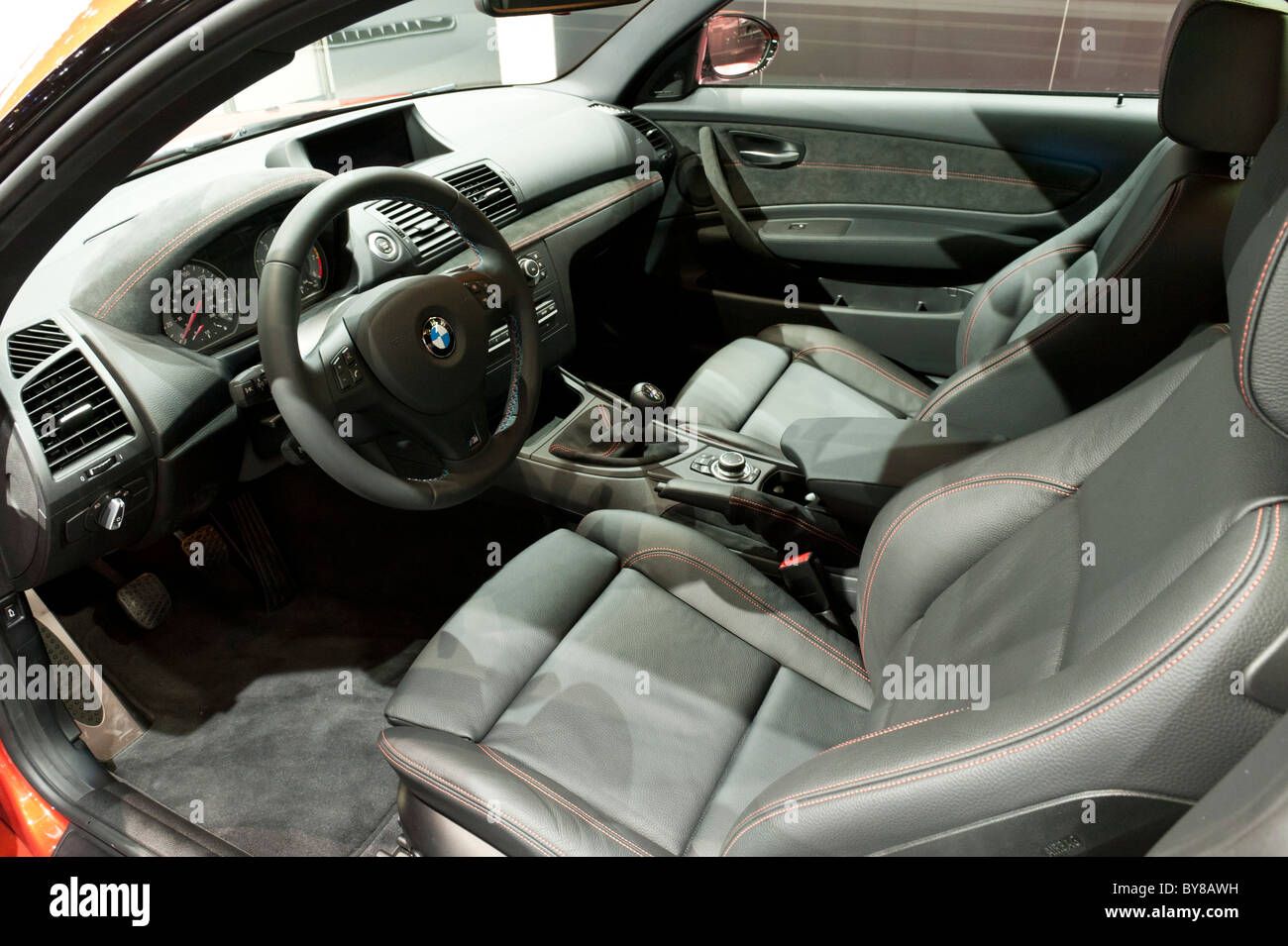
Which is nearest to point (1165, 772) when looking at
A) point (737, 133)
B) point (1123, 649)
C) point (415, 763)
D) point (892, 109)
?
point (1123, 649)

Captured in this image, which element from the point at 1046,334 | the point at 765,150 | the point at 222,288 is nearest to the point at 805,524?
the point at 1046,334

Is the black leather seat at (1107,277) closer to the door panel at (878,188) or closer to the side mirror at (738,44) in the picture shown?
the door panel at (878,188)

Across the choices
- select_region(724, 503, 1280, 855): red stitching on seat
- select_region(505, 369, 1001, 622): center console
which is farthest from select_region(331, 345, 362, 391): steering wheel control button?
select_region(724, 503, 1280, 855): red stitching on seat

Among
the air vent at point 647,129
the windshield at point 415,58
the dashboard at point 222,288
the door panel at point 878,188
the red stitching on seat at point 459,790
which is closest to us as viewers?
the red stitching on seat at point 459,790

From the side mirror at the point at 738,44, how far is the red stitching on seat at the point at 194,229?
1.43 meters

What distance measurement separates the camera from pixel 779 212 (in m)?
2.65

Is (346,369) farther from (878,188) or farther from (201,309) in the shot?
(878,188)

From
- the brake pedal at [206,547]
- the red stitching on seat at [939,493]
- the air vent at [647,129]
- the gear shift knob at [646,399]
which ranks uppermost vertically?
the air vent at [647,129]

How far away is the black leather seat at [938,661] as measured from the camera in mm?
697

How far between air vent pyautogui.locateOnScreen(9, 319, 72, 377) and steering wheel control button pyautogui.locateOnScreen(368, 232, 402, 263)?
1.90 ft

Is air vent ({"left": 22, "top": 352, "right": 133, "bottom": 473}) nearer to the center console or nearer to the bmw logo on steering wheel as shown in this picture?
the bmw logo on steering wheel

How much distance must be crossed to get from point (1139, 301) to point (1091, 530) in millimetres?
591

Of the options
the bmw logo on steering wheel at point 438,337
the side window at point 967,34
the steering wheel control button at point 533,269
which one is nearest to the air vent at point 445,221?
the steering wheel control button at point 533,269

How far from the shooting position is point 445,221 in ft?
6.09
